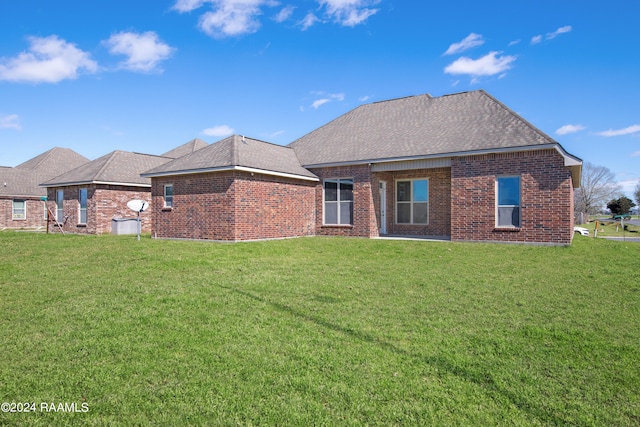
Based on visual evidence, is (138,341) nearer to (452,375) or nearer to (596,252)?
(452,375)

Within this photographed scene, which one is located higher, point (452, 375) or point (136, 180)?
point (136, 180)

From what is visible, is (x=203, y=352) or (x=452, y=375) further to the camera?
(x=203, y=352)

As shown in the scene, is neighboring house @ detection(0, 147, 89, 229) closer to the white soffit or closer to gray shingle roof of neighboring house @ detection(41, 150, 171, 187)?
gray shingle roof of neighboring house @ detection(41, 150, 171, 187)

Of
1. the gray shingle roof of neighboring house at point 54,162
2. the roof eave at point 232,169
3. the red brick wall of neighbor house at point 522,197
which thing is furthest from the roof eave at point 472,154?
the gray shingle roof of neighboring house at point 54,162

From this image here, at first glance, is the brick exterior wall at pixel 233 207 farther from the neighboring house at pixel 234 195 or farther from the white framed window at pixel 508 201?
the white framed window at pixel 508 201

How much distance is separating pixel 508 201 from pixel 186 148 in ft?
69.2

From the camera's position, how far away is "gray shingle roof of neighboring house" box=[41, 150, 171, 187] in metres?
19.8

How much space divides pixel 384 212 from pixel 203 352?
1436 centimetres

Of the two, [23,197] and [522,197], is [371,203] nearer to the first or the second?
[522,197]

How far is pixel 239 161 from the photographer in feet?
45.8

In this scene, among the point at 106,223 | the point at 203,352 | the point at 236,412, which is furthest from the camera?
the point at 106,223

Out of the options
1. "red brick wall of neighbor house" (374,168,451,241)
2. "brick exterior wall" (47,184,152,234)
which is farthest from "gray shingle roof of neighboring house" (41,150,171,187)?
"red brick wall of neighbor house" (374,168,451,241)

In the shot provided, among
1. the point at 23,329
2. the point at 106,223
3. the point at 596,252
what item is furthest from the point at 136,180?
the point at 596,252

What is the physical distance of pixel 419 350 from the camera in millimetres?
3998
